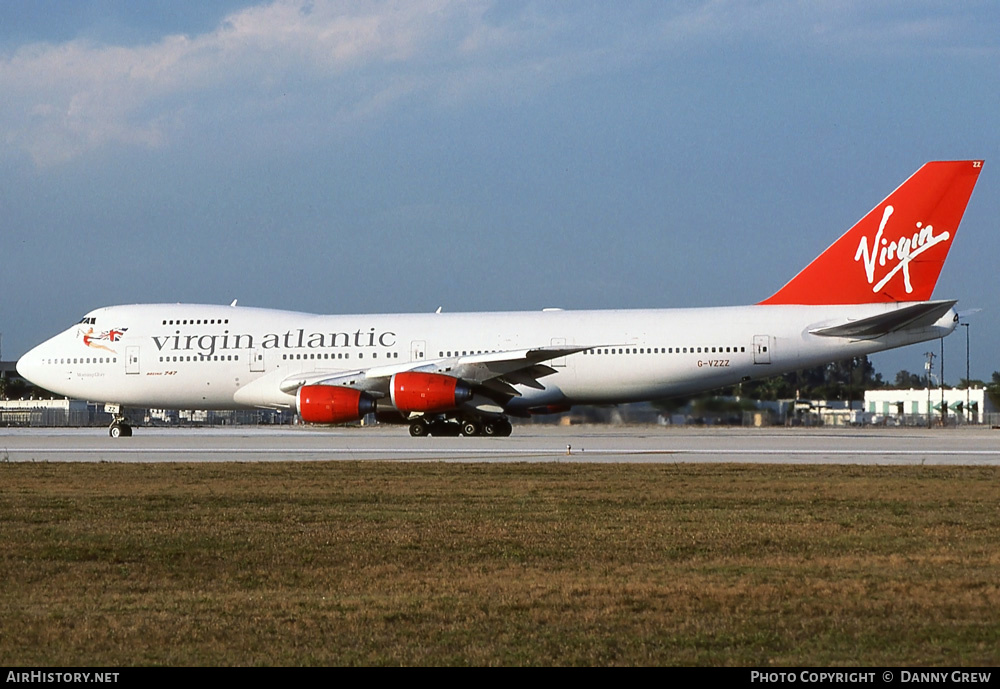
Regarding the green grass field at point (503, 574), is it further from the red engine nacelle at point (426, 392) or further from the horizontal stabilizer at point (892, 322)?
the red engine nacelle at point (426, 392)

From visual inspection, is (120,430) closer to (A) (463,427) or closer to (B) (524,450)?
(A) (463,427)

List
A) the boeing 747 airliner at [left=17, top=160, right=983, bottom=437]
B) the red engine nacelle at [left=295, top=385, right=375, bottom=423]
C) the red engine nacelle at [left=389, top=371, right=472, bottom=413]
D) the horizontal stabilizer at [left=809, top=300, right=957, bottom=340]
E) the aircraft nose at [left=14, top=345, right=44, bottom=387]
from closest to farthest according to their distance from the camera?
the horizontal stabilizer at [left=809, top=300, right=957, bottom=340], the red engine nacelle at [left=389, top=371, right=472, bottom=413], the red engine nacelle at [left=295, top=385, right=375, bottom=423], the boeing 747 airliner at [left=17, top=160, right=983, bottom=437], the aircraft nose at [left=14, top=345, right=44, bottom=387]

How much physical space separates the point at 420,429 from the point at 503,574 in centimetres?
2412

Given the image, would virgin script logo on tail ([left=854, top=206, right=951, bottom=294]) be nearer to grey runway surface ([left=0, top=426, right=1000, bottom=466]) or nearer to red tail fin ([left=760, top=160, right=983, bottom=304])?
red tail fin ([left=760, top=160, right=983, bottom=304])

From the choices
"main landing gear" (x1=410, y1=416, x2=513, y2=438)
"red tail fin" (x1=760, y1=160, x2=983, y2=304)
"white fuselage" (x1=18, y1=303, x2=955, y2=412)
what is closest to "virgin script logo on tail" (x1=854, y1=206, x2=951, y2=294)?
"red tail fin" (x1=760, y1=160, x2=983, y2=304)

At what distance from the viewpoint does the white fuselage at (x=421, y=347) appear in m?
31.2

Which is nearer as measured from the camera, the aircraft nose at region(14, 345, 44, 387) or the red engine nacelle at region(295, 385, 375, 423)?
the red engine nacelle at region(295, 385, 375, 423)

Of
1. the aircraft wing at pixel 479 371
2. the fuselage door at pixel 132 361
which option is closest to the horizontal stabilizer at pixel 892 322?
the aircraft wing at pixel 479 371

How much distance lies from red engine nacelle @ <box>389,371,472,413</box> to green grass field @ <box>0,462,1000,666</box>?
1467 centimetres

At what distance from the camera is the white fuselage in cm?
3120

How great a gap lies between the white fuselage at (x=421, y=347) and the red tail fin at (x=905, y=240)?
0.55 meters

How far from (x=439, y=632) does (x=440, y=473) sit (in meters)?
11.4
